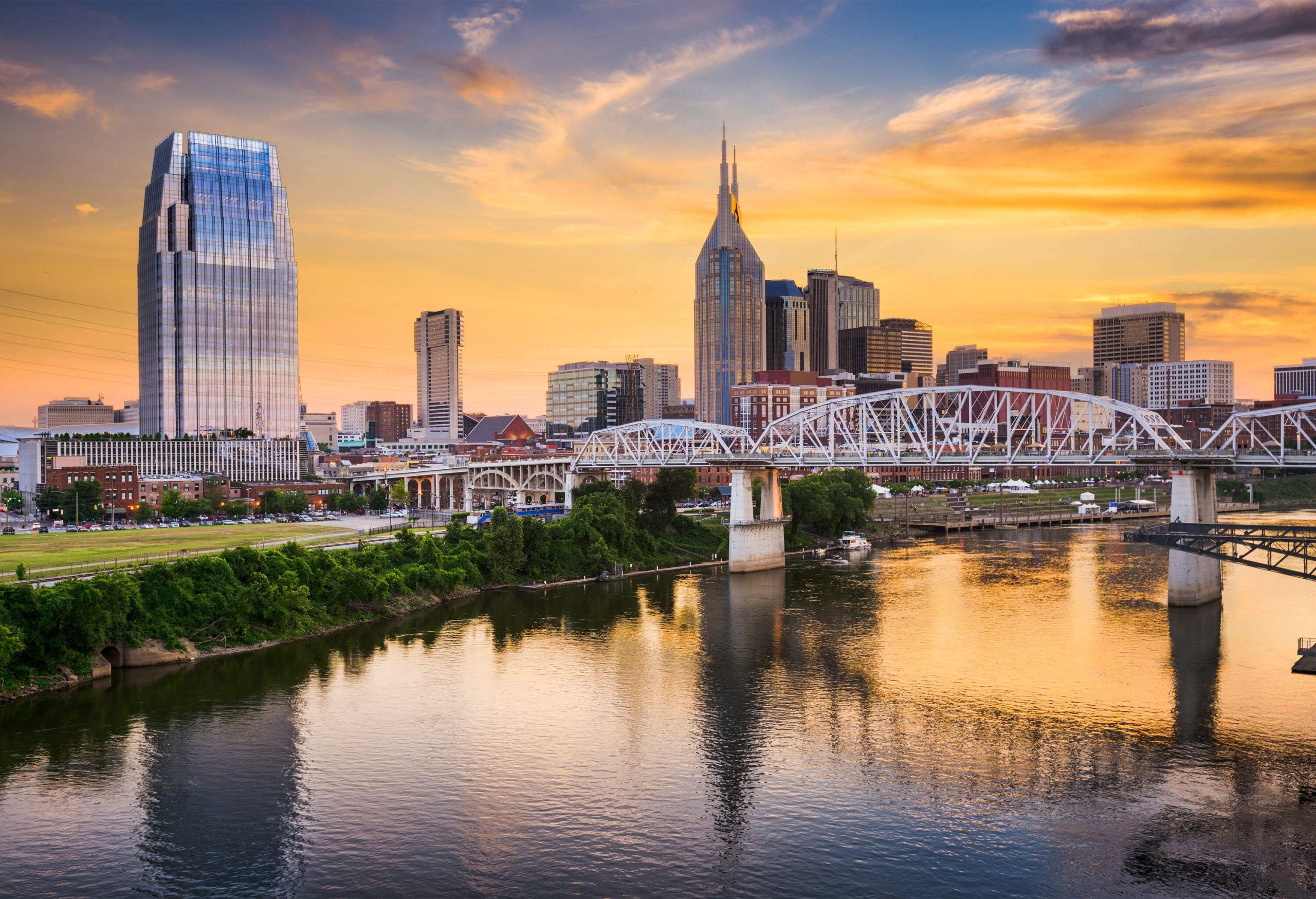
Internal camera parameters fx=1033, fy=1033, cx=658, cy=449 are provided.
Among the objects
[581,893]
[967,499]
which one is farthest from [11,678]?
[967,499]

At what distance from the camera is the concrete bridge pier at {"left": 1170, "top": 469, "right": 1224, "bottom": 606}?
64938 millimetres

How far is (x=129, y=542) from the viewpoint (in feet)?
292

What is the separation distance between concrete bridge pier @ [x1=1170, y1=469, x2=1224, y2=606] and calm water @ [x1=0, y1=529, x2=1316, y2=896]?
3.48 m

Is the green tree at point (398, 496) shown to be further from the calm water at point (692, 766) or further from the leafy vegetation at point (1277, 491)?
the leafy vegetation at point (1277, 491)

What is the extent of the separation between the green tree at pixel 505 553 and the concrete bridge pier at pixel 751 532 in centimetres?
1937

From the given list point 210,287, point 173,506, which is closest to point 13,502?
point 173,506

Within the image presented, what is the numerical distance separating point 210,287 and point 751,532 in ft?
463

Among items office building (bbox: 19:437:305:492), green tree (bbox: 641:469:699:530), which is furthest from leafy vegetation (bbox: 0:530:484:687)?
office building (bbox: 19:437:305:492)

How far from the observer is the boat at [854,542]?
346 ft

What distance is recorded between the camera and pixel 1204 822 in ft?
102

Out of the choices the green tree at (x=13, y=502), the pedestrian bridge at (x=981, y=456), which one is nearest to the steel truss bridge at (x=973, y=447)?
the pedestrian bridge at (x=981, y=456)

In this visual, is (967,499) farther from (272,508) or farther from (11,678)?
(11,678)

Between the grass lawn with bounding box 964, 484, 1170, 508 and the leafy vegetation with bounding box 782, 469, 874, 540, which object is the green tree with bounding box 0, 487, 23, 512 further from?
the grass lawn with bounding box 964, 484, 1170, 508

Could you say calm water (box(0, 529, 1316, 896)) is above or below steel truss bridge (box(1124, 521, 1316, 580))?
below
